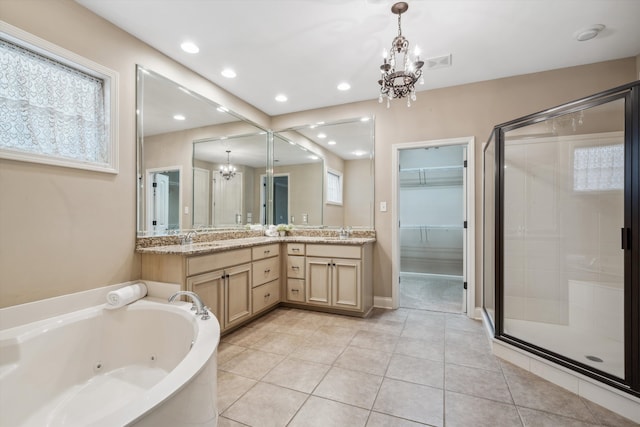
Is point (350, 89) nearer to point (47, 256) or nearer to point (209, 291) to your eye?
point (209, 291)

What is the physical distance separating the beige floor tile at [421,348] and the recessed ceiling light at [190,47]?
3167 millimetres

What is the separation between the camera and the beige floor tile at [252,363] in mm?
2027

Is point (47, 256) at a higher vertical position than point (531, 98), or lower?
lower

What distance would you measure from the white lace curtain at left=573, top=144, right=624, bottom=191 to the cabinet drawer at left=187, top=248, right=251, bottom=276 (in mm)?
3152

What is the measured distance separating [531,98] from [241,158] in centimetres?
339

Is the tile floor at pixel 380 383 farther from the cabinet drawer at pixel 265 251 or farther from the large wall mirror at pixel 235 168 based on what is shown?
the large wall mirror at pixel 235 168

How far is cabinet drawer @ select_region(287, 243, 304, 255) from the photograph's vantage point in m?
3.42

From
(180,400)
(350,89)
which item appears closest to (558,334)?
(180,400)

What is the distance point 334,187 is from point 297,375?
241 centimetres

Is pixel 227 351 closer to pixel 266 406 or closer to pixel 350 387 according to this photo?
pixel 266 406

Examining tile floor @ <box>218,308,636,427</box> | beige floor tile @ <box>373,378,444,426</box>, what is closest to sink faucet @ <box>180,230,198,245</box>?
A: tile floor @ <box>218,308,636,427</box>

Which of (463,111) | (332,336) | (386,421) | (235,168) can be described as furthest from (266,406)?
(463,111)

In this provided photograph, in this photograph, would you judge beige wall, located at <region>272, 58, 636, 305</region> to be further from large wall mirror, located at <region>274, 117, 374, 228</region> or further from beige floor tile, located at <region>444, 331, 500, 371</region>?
beige floor tile, located at <region>444, 331, 500, 371</region>

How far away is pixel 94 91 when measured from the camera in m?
2.10
